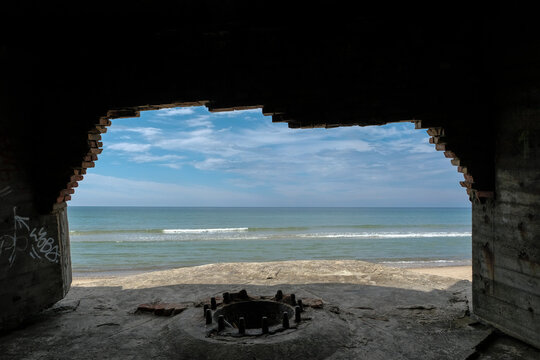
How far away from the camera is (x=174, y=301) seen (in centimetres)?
639

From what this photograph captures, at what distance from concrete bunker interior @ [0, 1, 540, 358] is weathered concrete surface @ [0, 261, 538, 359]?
64 cm

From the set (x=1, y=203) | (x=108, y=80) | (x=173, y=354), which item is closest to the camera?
(x=173, y=354)

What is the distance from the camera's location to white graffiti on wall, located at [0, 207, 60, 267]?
509 cm

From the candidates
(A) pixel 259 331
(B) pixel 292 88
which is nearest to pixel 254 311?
(A) pixel 259 331

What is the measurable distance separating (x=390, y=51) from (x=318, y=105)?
54.7 inches

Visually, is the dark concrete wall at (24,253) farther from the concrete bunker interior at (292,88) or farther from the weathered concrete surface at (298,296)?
the weathered concrete surface at (298,296)

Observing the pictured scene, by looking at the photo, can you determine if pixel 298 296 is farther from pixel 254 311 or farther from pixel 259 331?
pixel 259 331

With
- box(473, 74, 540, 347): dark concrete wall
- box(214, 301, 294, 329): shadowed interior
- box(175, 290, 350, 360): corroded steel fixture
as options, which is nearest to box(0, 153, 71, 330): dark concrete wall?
box(175, 290, 350, 360): corroded steel fixture

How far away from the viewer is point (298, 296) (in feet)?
21.7

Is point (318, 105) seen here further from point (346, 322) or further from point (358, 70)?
point (346, 322)

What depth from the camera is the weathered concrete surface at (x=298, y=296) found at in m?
4.32

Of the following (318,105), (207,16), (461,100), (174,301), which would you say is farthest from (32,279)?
(461,100)

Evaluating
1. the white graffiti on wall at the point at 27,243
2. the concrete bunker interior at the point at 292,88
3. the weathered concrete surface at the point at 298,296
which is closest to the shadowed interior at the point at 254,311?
the weathered concrete surface at the point at 298,296

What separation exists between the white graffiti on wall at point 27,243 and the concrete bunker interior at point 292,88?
0.16 feet
